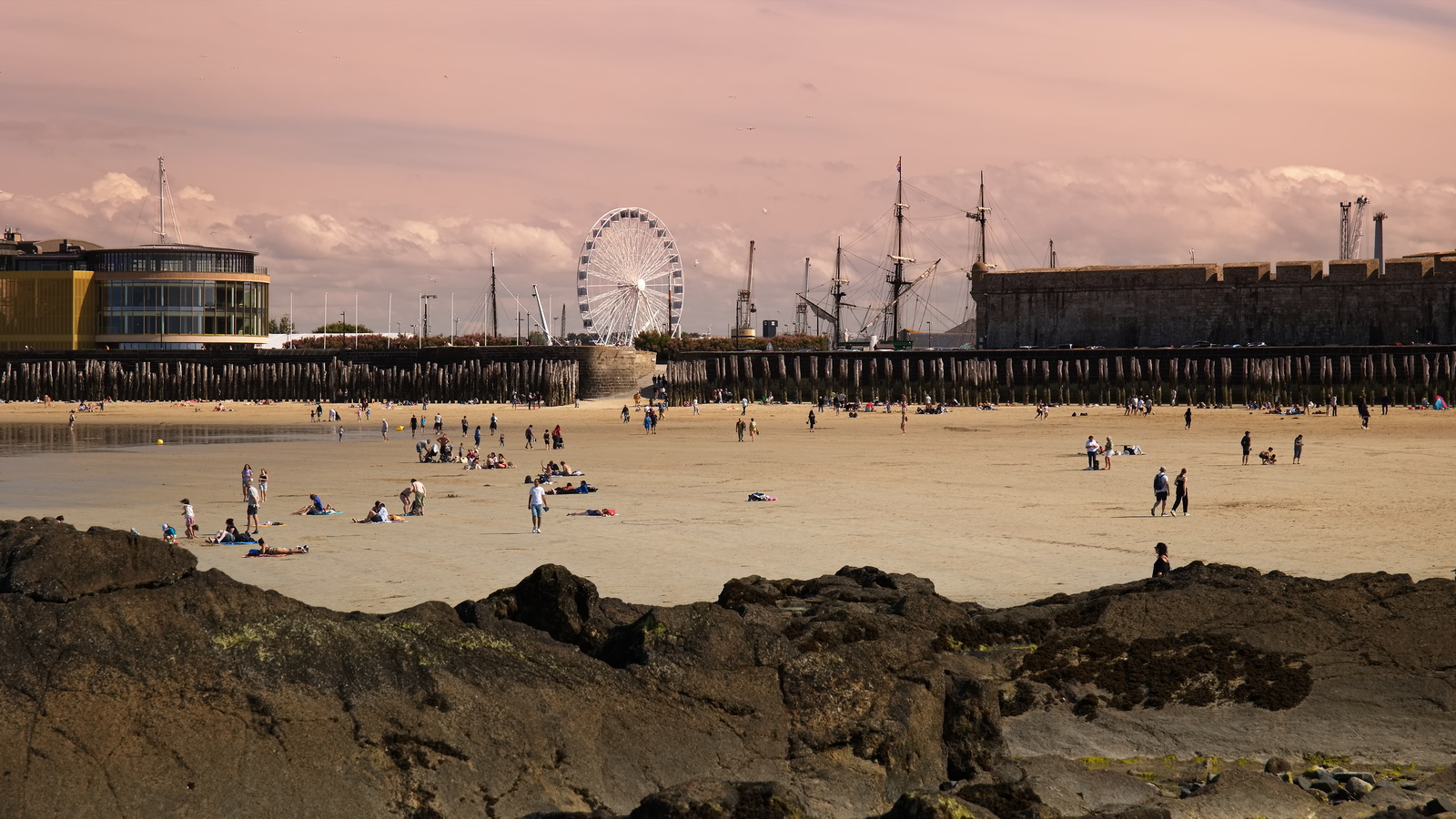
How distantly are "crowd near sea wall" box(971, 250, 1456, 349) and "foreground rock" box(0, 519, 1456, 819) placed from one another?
5753 cm

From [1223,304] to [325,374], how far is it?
51918 mm

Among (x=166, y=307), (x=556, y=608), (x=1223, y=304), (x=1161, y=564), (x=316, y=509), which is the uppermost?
(x=166, y=307)

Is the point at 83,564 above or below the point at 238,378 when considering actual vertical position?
below

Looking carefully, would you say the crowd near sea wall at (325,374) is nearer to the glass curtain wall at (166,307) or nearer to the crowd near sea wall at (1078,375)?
the crowd near sea wall at (1078,375)

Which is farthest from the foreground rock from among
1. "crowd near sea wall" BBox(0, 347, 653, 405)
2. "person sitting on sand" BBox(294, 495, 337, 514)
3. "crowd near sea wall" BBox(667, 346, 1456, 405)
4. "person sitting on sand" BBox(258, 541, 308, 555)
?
"crowd near sea wall" BBox(0, 347, 653, 405)

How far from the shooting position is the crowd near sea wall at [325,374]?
244 ft

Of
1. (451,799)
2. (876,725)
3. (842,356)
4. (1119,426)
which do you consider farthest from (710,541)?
(842,356)

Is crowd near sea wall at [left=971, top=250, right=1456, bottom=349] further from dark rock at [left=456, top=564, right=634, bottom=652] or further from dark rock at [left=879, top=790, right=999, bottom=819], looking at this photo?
dark rock at [left=879, top=790, right=999, bottom=819]

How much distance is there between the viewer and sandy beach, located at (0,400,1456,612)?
18016 mm

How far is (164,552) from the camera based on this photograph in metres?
9.76

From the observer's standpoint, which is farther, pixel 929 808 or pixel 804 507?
pixel 804 507

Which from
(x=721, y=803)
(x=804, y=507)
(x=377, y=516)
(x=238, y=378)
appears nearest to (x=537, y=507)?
(x=377, y=516)

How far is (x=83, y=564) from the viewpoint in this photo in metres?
9.38

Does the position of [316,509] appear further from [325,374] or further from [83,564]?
[325,374]
